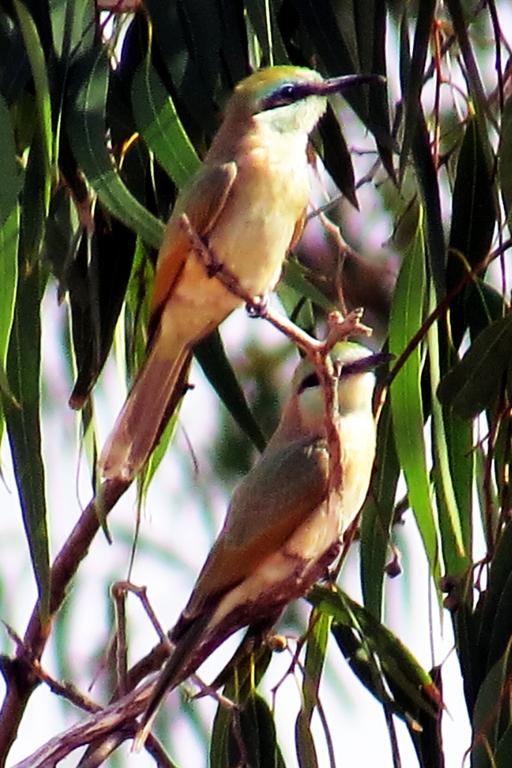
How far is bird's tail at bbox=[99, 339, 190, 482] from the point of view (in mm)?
2182

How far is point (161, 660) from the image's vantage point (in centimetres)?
226

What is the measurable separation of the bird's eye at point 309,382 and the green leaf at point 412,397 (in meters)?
0.19

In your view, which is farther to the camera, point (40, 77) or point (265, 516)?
point (265, 516)

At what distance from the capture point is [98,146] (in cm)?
183

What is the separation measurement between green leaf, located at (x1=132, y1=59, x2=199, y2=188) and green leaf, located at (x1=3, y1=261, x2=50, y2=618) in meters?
0.26

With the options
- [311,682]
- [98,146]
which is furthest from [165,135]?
[311,682]

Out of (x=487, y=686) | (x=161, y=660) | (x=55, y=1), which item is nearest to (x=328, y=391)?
(x=487, y=686)

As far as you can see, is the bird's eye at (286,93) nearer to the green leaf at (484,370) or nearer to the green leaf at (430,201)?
the green leaf at (430,201)

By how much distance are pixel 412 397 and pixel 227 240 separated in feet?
1.11

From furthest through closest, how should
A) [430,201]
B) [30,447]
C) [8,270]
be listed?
[430,201] → [30,447] → [8,270]

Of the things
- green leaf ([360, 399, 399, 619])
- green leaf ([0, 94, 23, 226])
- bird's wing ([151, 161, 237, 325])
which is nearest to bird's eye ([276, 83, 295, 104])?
bird's wing ([151, 161, 237, 325])

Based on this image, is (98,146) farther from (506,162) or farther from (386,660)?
(386,660)

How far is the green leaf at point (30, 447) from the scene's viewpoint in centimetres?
182

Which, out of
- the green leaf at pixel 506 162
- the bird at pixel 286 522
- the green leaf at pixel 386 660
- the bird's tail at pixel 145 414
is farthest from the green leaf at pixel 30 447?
the green leaf at pixel 506 162
